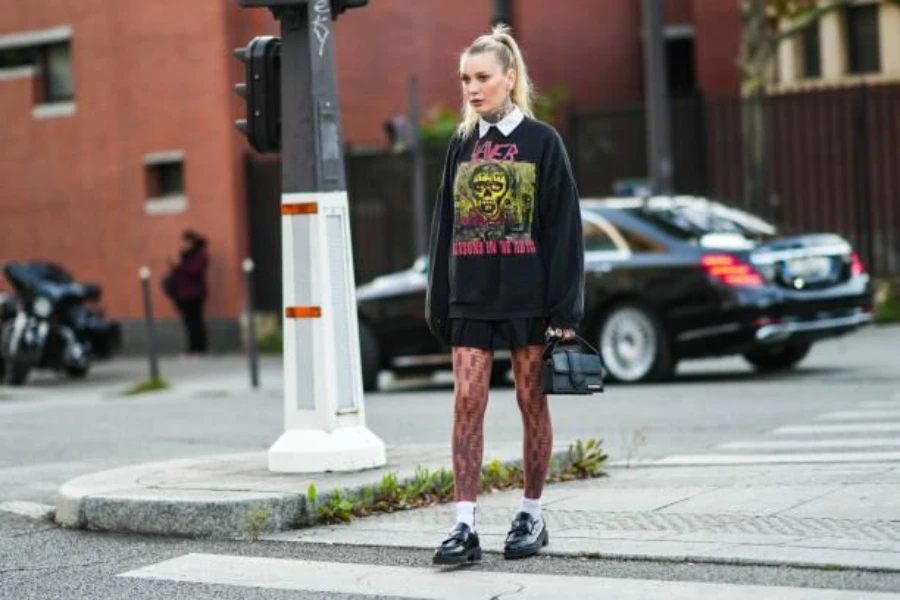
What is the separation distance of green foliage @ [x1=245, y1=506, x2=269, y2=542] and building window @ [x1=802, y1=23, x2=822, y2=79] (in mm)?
23045

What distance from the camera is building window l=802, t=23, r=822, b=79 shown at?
29.3 metres

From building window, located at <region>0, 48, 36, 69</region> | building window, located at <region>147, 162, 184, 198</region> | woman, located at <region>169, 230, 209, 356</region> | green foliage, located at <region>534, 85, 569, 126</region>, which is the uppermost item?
building window, located at <region>0, 48, 36, 69</region>

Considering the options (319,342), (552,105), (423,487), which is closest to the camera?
(423,487)

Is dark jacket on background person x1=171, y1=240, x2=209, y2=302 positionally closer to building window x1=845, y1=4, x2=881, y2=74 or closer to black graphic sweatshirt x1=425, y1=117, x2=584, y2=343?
building window x1=845, y1=4, x2=881, y2=74

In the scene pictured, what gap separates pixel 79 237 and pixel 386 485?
1851 cm

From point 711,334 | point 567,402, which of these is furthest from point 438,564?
point 711,334

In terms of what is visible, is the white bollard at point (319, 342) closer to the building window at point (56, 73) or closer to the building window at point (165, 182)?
the building window at point (165, 182)

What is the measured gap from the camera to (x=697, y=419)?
39.8ft

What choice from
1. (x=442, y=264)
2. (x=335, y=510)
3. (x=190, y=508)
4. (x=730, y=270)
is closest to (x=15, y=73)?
(x=730, y=270)

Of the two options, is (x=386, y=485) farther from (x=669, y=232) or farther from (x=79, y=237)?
(x=79, y=237)

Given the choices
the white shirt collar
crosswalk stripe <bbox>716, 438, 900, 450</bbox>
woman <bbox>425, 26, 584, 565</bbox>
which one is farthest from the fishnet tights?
crosswalk stripe <bbox>716, 438, 900, 450</bbox>

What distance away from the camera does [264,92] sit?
8.92 metres

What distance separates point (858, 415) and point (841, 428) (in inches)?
32.6

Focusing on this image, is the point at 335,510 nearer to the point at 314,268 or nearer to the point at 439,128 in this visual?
the point at 314,268
